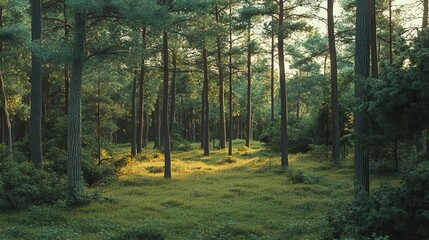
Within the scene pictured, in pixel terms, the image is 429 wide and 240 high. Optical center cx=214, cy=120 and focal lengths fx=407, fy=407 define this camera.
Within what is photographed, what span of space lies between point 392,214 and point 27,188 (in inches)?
391

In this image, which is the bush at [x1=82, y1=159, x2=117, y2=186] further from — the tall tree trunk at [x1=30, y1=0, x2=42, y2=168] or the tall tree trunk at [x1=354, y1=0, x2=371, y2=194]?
the tall tree trunk at [x1=354, y1=0, x2=371, y2=194]

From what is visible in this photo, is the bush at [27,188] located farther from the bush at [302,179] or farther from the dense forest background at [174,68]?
the bush at [302,179]

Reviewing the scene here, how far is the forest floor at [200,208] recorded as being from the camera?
915cm

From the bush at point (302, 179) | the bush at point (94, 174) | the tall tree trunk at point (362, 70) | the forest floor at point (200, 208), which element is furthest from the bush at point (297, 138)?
the tall tree trunk at point (362, 70)

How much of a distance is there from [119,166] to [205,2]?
34.5 ft

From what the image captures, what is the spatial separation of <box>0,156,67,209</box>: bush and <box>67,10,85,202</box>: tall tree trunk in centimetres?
63

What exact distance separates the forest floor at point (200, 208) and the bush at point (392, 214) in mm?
926

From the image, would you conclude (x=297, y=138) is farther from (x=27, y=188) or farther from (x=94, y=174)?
(x=27, y=188)

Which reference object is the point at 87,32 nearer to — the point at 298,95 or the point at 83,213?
the point at 83,213

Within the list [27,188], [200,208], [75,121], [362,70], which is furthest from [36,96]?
[362,70]

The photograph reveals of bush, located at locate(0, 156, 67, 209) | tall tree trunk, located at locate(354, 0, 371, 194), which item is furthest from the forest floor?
tall tree trunk, located at locate(354, 0, 371, 194)

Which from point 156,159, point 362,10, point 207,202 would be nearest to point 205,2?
point 362,10

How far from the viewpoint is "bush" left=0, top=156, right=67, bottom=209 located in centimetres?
1162

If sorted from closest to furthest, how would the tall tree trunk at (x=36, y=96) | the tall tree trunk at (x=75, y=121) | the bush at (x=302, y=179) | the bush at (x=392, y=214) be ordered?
the bush at (x=392, y=214) < the tall tree trunk at (x=75, y=121) < the tall tree trunk at (x=36, y=96) < the bush at (x=302, y=179)
